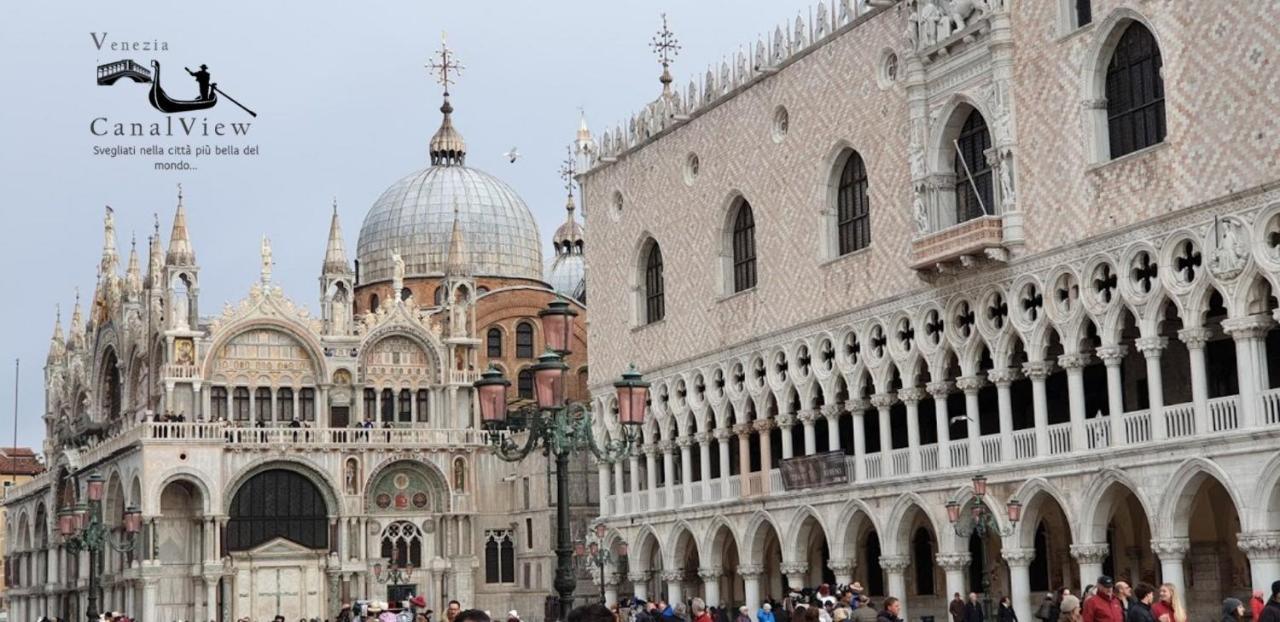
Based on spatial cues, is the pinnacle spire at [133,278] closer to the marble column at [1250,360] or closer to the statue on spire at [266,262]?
the statue on spire at [266,262]

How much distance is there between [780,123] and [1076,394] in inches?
408

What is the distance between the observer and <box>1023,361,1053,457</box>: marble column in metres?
29.1

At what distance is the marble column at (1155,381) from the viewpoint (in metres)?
26.7

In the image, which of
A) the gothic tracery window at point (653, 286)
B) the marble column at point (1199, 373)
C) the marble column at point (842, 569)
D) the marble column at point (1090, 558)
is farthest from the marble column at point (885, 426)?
the gothic tracery window at point (653, 286)

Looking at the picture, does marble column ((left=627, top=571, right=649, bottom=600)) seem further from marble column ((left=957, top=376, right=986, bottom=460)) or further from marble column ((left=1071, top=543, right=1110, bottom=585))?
marble column ((left=1071, top=543, right=1110, bottom=585))

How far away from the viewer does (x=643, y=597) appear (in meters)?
41.5

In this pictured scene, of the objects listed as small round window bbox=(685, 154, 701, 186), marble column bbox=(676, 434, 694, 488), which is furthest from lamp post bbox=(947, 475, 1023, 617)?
small round window bbox=(685, 154, 701, 186)

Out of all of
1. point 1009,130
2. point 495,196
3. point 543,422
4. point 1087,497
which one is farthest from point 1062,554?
point 495,196

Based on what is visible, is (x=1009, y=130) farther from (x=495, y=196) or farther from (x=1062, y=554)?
(x=495, y=196)

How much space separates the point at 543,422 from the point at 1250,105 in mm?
11501

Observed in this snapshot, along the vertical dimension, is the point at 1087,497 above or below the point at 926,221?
below

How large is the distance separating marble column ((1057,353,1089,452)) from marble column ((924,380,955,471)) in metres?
3.26

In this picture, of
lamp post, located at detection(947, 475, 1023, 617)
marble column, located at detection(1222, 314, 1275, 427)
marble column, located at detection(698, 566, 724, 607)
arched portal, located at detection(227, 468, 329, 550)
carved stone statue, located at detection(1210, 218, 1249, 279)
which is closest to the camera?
marble column, located at detection(1222, 314, 1275, 427)

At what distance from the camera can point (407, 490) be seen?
5047cm
